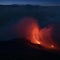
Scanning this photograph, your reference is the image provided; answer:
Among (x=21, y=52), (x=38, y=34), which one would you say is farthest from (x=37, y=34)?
(x=21, y=52)

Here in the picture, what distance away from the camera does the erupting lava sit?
6.68ft

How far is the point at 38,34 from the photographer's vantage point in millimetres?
2055

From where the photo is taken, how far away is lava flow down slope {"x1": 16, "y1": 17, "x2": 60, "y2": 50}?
2.03m

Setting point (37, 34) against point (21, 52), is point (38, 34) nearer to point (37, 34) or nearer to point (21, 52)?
point (37, 34)

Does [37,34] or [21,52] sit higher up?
[37,34]

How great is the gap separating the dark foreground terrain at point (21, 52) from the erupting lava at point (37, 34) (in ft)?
0.17

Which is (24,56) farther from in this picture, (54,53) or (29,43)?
(54,53)

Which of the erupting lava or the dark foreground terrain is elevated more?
the erupting lava

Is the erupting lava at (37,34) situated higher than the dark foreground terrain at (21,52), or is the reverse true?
the erupting lava at (37,34)

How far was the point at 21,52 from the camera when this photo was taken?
2061mm

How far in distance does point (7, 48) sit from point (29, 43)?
0.59 ft

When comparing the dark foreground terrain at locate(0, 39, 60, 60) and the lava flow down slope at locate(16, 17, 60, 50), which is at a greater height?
the lava flow down slope at locate(16, 17, 60, 50)

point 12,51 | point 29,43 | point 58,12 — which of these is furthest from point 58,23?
point 12,51

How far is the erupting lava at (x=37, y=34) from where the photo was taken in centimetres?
204
